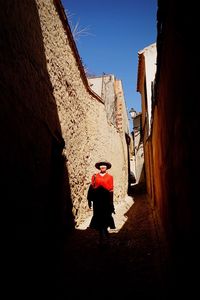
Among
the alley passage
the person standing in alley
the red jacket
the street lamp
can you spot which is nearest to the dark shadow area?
the alley passage

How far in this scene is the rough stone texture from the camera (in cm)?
565

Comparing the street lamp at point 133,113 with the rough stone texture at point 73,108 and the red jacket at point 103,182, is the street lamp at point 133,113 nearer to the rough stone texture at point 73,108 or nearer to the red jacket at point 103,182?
the rough stone texture at point 73,108

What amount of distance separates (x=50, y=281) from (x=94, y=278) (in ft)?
1.93

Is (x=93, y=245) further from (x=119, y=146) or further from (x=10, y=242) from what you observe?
(x=119, y=146)

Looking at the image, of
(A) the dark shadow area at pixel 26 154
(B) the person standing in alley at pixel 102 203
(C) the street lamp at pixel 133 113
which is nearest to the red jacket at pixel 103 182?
(B) the person standing in alley at pixel 102 203

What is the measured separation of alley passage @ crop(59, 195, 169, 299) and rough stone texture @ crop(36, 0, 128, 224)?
1.42 m

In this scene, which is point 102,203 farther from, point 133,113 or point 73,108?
point 133,113

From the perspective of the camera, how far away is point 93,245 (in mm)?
5613

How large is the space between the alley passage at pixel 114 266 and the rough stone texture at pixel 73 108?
55.9 inches

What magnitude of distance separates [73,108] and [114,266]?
410 cm

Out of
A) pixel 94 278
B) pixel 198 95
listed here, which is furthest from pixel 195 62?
pixel 94 278

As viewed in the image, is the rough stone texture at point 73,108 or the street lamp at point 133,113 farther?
the street lamp at point 133,113

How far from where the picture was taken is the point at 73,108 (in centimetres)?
722

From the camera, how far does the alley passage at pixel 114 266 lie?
136 inches
